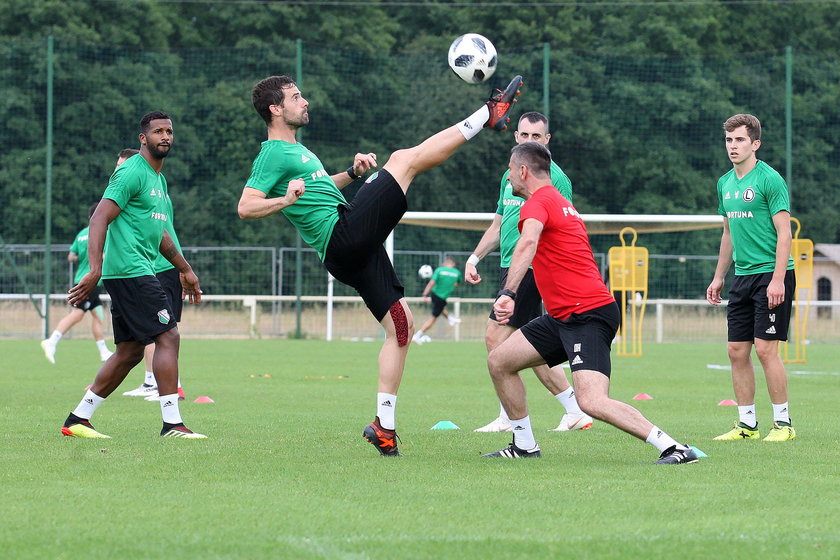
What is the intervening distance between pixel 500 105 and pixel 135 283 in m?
2.66

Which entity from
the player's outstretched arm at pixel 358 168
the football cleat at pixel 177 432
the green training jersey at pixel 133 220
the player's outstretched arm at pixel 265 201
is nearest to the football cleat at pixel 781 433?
the player's outstretched arm at pixel 358 168

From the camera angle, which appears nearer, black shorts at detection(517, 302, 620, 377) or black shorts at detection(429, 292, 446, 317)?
black shorts at detection(517, 302, 620, 377)

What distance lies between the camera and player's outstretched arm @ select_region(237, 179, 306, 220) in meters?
6.48

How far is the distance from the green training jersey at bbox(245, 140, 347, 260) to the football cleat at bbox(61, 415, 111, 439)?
201cm

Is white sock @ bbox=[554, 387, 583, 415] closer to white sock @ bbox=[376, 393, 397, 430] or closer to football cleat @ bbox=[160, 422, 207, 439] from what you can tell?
white sock @ bbox=[376, 393, 397, 430]

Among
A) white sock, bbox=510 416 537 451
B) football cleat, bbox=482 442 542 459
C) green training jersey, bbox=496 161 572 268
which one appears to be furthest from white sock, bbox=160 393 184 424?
green training jersey, bbox=496 161 572 268

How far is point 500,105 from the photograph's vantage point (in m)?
6.81

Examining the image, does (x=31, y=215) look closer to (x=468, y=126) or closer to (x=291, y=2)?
(x=291, y=2)

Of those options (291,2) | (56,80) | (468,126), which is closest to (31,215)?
(56,80)

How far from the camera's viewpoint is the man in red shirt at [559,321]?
6234mm

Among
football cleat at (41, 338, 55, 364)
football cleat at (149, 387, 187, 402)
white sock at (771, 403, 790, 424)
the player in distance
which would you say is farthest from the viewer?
football cleat at (41, 338, 55, 364)

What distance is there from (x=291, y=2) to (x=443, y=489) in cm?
3618

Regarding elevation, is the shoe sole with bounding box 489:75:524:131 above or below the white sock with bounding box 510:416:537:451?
above

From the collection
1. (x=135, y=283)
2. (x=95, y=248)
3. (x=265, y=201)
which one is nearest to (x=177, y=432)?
(x=135, y=283)
